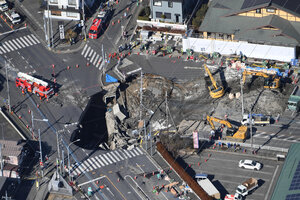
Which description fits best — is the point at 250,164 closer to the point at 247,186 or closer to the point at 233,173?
the point at 233,173

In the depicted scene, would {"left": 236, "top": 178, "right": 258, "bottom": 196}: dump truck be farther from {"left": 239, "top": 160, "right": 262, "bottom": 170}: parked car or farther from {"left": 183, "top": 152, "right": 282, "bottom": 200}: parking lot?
{"left": 239, "top": 160, "right": 262, "bottom": 170}: parked car

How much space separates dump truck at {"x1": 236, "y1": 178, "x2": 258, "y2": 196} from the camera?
189 metres

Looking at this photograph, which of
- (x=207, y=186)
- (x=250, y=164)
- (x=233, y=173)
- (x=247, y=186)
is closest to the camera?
(x=247, y=186)

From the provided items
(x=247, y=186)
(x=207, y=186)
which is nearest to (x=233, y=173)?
(x=247, y=186)

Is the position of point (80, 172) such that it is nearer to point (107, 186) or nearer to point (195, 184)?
point (107, 186)

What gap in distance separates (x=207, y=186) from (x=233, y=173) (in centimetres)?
823

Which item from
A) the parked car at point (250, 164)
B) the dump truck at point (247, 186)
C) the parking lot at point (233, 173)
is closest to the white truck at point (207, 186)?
the parking lot at point (233, 173)

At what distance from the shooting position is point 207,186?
19100 centimetres

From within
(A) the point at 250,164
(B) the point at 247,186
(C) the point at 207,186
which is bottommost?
(C) the point at 207,186

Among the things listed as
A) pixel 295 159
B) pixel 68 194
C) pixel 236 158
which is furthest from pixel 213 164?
pixel 68 194

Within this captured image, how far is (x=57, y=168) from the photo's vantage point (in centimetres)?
19650

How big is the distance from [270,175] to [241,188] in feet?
29.8

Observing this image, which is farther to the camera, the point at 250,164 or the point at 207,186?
the point at 250,164

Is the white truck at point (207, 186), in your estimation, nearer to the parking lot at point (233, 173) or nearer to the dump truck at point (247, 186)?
the parking lot at point (233, 173)
